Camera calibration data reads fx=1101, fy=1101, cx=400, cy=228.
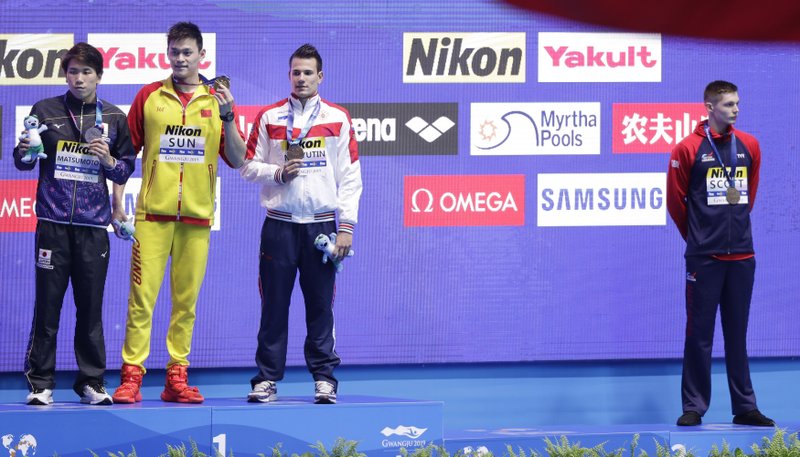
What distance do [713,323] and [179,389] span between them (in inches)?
99.9

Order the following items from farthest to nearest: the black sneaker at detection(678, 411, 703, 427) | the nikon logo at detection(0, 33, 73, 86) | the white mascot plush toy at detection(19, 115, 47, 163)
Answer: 1. the nikon logo at detection(0, 33, 73, 86)
2. the black sneaker at detection(678, 411, 703, 427)
3. the white mascot plush toy at detection(19, 115, 47, 163)

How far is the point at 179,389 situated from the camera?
4.66 metres

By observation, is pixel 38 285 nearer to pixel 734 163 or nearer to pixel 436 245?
pixel 436 245

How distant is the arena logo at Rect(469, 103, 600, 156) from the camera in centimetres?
581

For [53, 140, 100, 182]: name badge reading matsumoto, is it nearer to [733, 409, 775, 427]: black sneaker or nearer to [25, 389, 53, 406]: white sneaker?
[25, 389, 53, 406]: white sneaker

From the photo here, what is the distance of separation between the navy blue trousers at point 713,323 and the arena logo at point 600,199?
628 millimetres

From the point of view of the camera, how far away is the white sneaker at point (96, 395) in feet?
14.8

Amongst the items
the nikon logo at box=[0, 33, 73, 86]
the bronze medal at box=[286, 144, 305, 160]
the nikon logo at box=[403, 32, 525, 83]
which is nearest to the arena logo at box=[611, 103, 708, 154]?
the nikon logo at box=[403, 32, 525, 83]

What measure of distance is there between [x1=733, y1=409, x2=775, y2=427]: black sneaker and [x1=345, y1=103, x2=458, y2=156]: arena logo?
1956 mm

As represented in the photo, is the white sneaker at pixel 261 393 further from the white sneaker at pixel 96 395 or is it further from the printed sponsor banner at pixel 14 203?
the printed sponsor banner at pixel 14 203

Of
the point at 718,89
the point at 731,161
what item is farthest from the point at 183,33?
the point at 731,161

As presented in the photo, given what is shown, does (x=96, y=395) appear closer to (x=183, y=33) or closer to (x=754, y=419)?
(x=183, y=33)

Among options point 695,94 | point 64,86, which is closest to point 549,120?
point 695,94

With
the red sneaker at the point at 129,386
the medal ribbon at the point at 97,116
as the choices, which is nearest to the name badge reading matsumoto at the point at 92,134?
the medal ribbon at the point at 97,116
